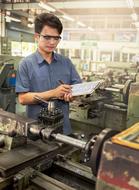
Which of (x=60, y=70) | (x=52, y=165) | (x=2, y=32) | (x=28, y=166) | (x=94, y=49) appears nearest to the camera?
(x=28, y=166)

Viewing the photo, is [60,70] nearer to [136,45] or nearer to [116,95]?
[116,95]

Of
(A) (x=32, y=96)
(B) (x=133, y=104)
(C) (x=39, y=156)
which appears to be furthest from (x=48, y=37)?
(B) (x=133, y=104)

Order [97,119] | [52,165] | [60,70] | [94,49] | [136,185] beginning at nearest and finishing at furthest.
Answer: [136,185] < [52,165] < [60,70] < [97,119] < [94,49]

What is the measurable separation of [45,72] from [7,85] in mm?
2489

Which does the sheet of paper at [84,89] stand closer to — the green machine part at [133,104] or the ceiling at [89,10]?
the green machine part at [133,104]

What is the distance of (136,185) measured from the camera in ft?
1.56

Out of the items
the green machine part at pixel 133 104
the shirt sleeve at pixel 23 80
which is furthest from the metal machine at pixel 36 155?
the green machine part at pixel 133 104

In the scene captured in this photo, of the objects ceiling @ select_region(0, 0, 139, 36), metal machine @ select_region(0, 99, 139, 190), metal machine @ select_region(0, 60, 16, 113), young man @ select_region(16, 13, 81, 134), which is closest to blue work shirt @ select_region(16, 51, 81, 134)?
young man @ select_region(16, 13, 81, 134)

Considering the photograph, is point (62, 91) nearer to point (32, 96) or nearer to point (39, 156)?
point (32, 96)

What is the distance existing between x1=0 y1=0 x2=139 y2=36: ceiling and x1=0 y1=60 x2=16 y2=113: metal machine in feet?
6.47

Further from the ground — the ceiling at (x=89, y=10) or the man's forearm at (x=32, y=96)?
the ceiling at (x=89, y=10)

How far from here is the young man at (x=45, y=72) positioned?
1250 mm

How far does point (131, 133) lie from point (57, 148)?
1.46 ft

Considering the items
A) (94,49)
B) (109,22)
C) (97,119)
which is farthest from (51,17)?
(109,22)
